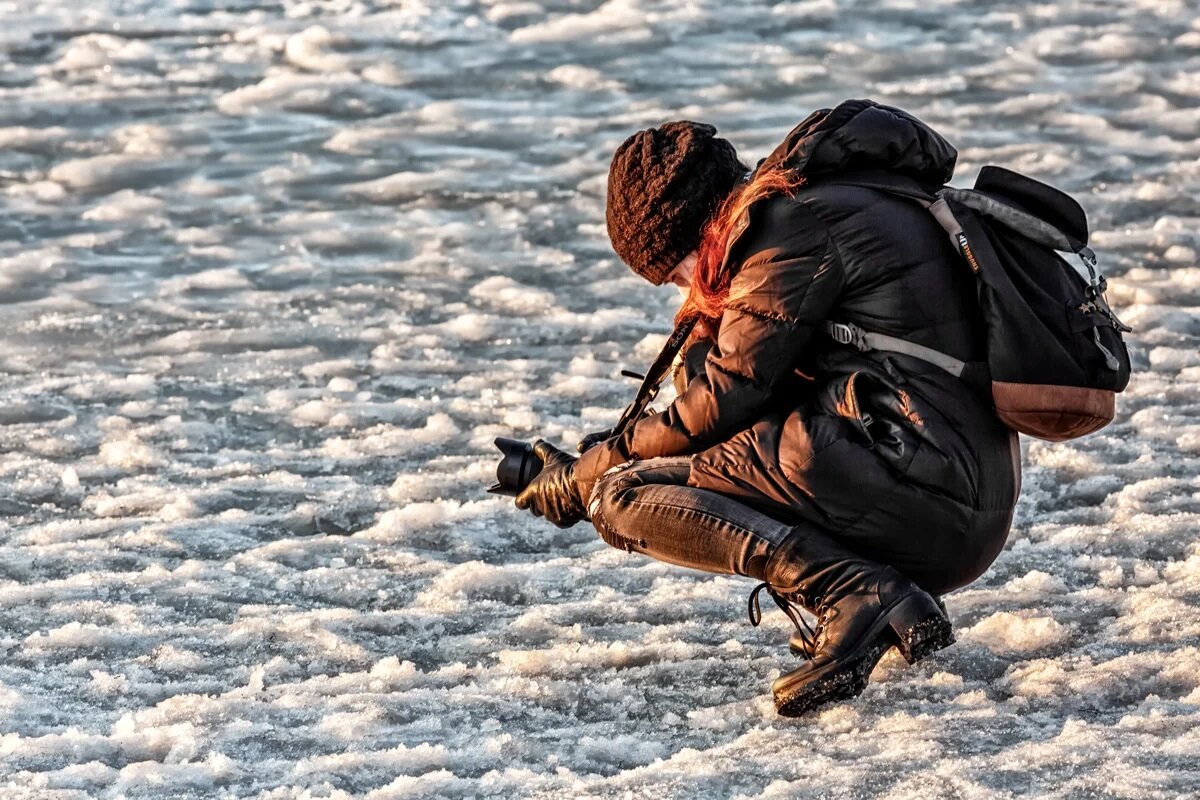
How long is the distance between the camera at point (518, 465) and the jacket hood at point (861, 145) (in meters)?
0.94

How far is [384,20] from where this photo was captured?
10617 mm

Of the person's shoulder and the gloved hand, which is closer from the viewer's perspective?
the person's shoulder

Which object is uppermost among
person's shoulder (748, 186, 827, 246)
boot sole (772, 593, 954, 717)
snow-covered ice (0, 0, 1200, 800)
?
person's shoulder (748, 186, 827, 246)

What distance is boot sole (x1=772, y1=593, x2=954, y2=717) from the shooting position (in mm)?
3271

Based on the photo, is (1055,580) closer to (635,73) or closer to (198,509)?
(198,509)

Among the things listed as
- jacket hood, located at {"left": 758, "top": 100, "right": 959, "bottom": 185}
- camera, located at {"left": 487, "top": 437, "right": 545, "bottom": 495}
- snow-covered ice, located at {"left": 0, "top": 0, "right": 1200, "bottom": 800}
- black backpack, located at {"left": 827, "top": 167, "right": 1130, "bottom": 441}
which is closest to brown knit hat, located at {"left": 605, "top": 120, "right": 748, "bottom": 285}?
jacket hood, located at {"left": 758, "top": 100, "right": 959, "bottom": 185}

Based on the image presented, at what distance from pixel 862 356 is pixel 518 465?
0.93 meters

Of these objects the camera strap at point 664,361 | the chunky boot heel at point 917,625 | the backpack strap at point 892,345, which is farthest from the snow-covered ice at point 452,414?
the backpack strap at point 892,345

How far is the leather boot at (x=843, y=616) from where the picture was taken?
329cm

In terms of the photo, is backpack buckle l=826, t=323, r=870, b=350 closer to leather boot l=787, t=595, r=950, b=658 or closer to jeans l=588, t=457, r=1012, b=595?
jeans l=588, t=457, r=1012, b=595

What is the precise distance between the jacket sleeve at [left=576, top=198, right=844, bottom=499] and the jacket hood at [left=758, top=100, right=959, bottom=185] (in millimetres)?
97

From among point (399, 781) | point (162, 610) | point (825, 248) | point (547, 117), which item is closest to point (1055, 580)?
point (825, 248)

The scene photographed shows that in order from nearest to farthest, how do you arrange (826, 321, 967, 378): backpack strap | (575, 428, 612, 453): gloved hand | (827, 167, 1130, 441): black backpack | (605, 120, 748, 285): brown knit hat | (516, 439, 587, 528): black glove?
(827, 167, 1130, 441): black backpack, (826, 321, 967, 378): backpack strap, (605, 120, 748, 285): brown knit hat, (516, 439, 587, 528): black glove, (575, 428, 612, 453): gloved hand

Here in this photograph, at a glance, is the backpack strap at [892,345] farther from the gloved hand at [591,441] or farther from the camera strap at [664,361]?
the gloved hand at [591,441]
